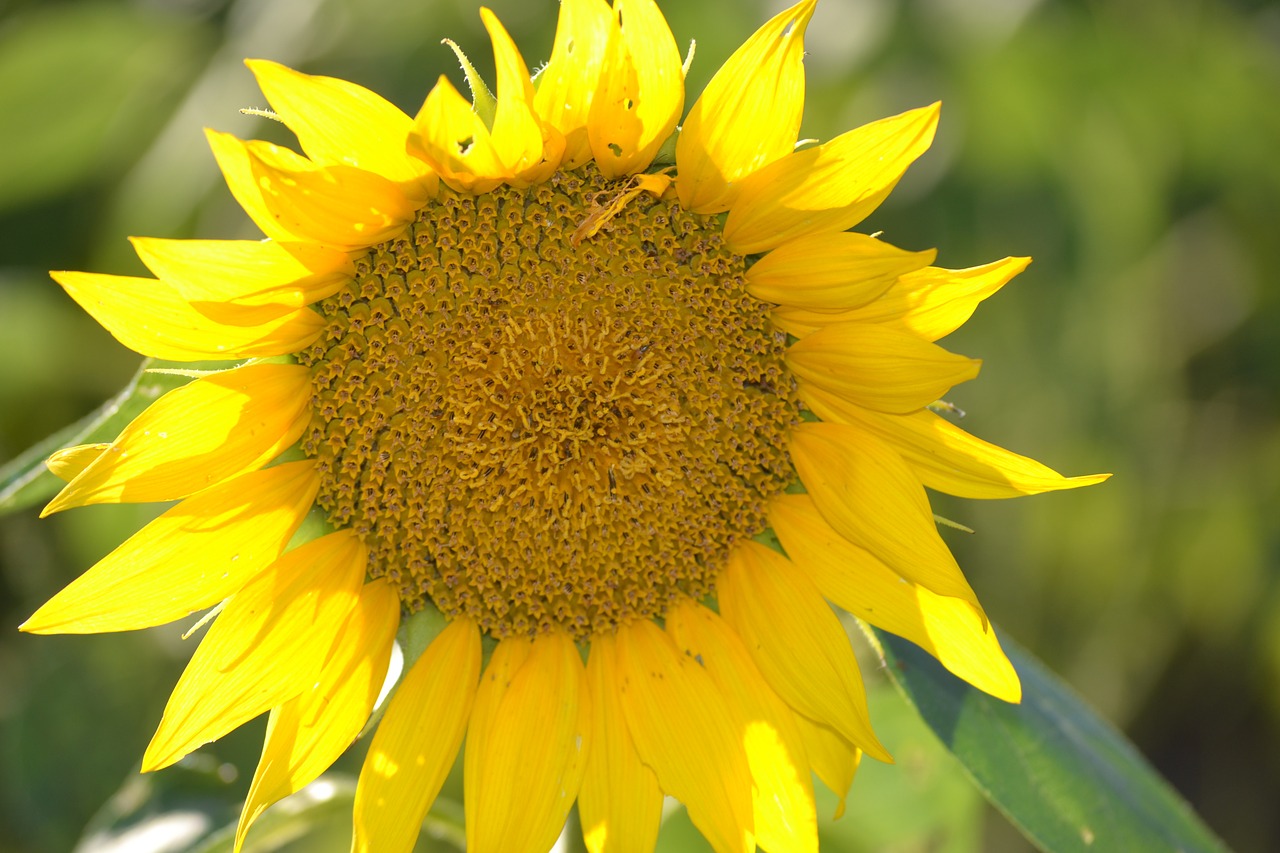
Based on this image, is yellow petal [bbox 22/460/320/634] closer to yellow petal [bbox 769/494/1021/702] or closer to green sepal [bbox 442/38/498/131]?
green sepal [bbox 442/38/498/131]

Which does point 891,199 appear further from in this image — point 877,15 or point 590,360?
point 590,360

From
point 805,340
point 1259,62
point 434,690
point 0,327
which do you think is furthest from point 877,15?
point 0,327

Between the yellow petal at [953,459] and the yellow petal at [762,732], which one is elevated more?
the yellow petal at [953,459]

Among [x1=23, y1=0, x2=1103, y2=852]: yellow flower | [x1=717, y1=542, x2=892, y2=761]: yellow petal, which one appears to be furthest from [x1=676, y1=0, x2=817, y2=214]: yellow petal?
[x1=717, y1=542, x2=892, y2=761]: yellow petal

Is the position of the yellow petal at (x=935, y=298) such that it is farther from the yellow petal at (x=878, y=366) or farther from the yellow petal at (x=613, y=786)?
the yellow petal at (x=613, y=786)

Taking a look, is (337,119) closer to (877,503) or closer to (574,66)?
(574,66)

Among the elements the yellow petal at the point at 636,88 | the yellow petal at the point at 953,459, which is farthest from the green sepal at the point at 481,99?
the yellow petal at the point at 953,459

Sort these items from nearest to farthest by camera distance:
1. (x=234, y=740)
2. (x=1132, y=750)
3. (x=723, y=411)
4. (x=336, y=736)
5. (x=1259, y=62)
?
(x=336, y=736) → (x=723, y=411) → (x=1132, y=750) → (x=234, y=740) → (x=1259, y=62)
